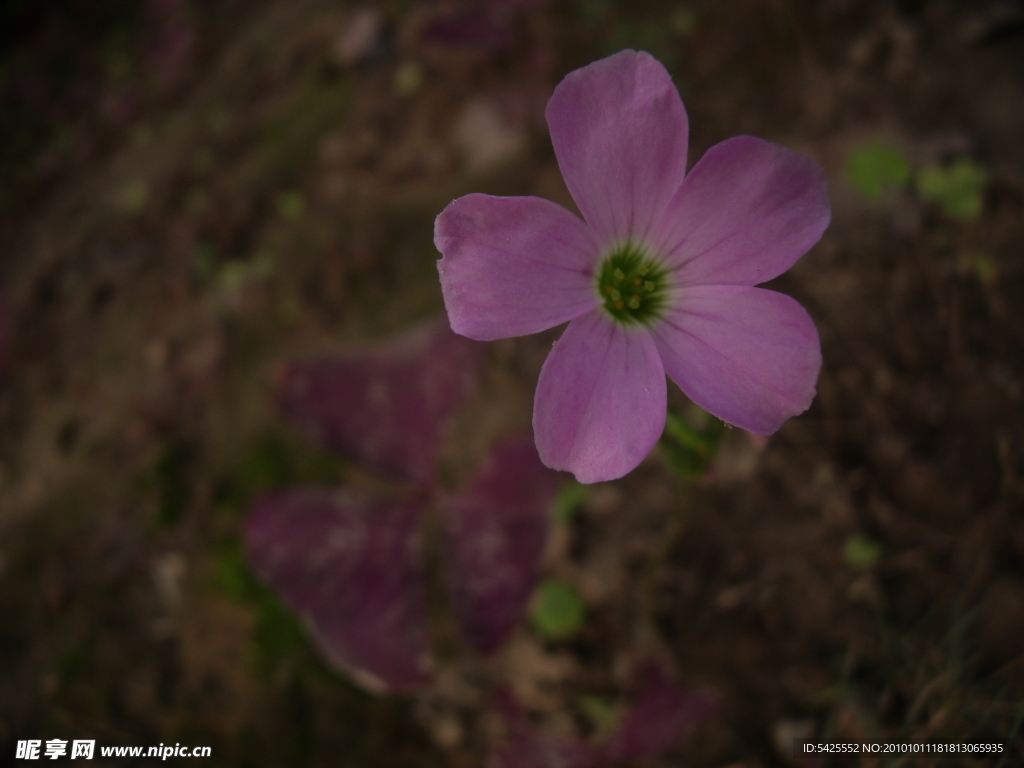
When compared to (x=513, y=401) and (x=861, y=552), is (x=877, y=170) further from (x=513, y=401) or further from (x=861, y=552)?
(x=513, y=401)

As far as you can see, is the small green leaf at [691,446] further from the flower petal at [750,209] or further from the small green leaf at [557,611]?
the small green leaf at [557,611]

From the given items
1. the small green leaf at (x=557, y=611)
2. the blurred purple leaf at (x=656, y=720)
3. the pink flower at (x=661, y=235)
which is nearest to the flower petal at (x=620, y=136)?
the pink flower at (x=661, y=235)

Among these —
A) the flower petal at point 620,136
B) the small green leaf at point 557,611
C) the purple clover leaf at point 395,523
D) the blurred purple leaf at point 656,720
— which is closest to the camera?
the flower petal at point 620,136

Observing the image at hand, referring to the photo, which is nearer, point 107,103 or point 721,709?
point 721,709

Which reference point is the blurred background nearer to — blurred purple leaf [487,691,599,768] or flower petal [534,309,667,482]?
blurred purple leaf [487,691,599,768]

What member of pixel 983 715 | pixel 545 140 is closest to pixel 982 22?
pixel 545 140

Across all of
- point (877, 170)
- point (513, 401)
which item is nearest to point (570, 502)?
point (513, 401)

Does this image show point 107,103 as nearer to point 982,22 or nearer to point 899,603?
point 982,22

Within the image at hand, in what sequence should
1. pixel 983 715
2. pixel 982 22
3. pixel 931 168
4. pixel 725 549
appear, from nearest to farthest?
pixel 983 715 < pixel 725 549 < pixel 931 168 < pixel 982 22
